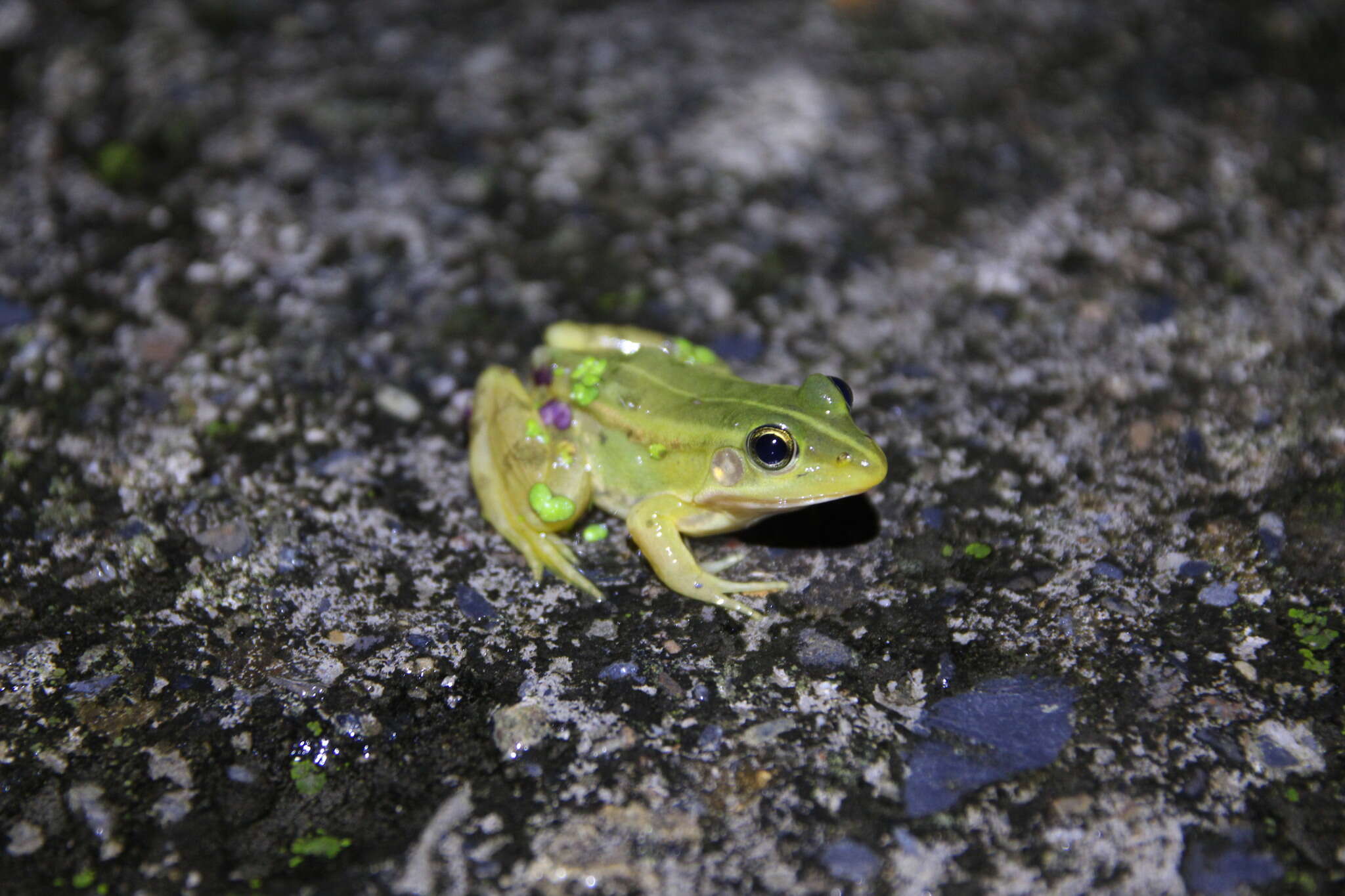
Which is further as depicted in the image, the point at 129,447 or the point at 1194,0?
the point at 1194,0

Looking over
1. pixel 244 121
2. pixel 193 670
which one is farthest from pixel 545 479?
pixel 244 121

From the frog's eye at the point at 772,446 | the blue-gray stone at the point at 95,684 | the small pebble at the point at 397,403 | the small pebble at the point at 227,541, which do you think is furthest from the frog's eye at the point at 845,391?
the blue-gray stone at the point at 95,684

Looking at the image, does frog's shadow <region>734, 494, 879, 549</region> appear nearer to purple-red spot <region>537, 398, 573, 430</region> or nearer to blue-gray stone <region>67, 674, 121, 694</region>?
purple-red spot <region>537, 398, 573, 430</region>

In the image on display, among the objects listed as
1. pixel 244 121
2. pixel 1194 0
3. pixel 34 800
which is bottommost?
pixel 34 800

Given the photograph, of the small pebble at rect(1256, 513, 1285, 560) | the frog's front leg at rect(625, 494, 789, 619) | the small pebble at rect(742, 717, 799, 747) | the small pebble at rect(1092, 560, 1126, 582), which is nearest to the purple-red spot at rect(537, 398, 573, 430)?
the frog's front leg at rect(625, 494, 789, 619)

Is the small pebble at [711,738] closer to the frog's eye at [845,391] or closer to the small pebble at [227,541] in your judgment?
the frog's eye at [845,391]

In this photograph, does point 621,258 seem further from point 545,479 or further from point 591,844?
point 591,844

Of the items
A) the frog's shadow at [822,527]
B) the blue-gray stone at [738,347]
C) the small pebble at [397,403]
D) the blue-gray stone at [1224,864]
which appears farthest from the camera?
the blue-gray stone at [738,347]
